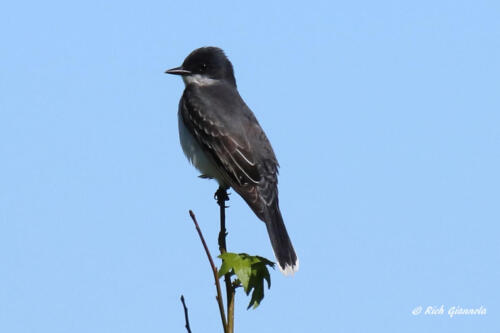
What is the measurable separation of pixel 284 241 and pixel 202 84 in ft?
10.3

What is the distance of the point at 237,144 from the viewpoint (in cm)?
899

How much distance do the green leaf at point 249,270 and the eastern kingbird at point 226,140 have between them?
2.70 meters

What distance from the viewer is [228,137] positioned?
909 cm

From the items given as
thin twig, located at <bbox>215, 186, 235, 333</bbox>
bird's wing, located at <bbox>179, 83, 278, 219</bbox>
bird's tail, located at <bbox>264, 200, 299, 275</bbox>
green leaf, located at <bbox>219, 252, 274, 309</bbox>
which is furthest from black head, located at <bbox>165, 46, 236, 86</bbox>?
green leaf, located at <bbox>219, 252, 274, 309</bbox>

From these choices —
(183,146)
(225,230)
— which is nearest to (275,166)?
(183,146)

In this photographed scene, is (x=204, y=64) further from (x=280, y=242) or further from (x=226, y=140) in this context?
(x=280, y=242)

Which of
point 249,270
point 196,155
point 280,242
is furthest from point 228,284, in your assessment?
point 196,155

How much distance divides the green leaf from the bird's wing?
11.0 feet

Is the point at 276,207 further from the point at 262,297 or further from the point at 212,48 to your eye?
the point at 262,297

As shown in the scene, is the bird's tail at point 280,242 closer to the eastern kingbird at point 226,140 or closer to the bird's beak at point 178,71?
the eastern kingbird at point 226,140

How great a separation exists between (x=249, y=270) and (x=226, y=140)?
4.46 m

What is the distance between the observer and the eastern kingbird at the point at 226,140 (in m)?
8.35

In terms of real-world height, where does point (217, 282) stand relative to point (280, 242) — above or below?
above

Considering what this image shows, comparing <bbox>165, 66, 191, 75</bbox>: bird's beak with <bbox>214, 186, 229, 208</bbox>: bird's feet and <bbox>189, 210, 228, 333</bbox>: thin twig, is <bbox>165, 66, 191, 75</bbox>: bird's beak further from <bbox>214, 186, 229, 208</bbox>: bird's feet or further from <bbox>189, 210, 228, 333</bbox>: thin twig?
<bbox>189, 210, 228, 333</bbox>: thin twig
